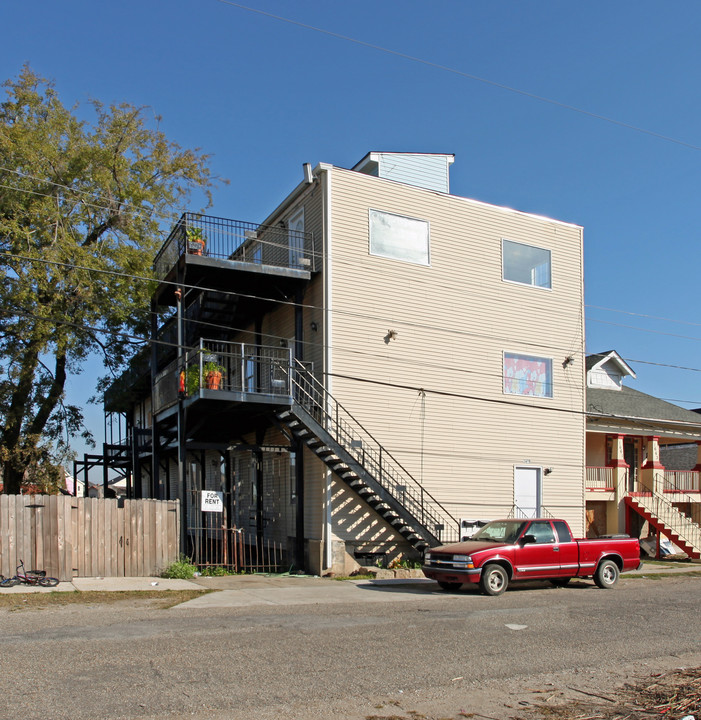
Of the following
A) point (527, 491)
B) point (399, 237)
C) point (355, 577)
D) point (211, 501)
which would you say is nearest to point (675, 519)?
point (527, 491)

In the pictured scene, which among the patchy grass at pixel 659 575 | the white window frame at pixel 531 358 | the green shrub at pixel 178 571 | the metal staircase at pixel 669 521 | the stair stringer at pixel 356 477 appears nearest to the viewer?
the green shrub at pixel 178 571

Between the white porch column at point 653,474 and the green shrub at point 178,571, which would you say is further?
the white porch column at point 653,474

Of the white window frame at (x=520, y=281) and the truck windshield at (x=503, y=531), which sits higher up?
the white window frame at (x=520, y=281)

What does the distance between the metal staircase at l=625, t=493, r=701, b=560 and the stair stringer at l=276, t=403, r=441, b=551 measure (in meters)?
11.1

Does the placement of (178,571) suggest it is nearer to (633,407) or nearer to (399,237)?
(399,237)

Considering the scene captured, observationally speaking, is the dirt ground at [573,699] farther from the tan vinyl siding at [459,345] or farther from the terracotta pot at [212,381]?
the tan vinyl siding at [459,345]

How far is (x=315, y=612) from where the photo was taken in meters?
12.6

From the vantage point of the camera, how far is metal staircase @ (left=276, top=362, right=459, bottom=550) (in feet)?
61.2

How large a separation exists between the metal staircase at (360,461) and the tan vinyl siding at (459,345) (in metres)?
0.43

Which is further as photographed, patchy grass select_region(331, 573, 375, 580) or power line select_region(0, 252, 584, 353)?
power line select_region(0, 252, 584, 353)

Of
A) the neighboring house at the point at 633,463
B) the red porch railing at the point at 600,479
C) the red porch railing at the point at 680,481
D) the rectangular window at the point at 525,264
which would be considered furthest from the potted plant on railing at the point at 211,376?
the red porch railing at the point at 680,481

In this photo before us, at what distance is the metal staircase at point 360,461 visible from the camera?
18656 mm

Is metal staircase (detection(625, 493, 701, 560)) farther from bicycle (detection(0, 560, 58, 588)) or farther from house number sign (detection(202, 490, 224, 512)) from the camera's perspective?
bicycle (detection(0, 560, 58, 588))

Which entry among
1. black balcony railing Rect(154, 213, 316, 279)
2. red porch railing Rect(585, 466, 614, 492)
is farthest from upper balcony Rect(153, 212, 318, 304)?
red porch railing Rect(585, 466, 614, 492)
